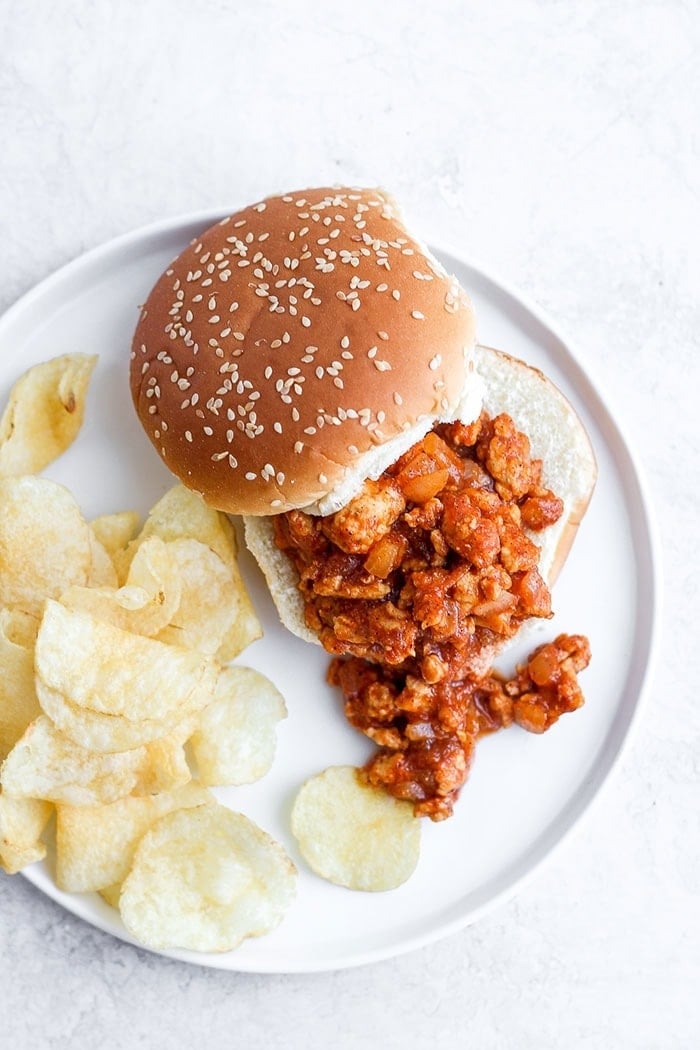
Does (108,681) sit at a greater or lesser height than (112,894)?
greater

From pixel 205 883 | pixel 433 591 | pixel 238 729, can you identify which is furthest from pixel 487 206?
pixel 205 883

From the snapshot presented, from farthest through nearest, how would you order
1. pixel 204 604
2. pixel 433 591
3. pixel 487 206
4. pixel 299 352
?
1. pixel 487 206
2. pixel 204 604
3. pixel 433 591
4. pixel 299 352

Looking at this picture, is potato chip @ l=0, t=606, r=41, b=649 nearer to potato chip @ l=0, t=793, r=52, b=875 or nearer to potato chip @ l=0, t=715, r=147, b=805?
potato chip @ l=0, t=715, r=147, b=805

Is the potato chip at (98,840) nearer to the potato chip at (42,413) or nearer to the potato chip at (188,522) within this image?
the potato chip at (188,522)

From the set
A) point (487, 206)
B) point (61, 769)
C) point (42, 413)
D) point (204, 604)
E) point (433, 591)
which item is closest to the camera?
point (433, 591)

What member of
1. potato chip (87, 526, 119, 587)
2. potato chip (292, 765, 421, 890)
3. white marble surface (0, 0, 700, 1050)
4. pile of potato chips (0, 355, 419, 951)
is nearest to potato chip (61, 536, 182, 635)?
pile of potato chips (0, 355, 419, 951)

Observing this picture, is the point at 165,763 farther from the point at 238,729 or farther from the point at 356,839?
the point at 356,839

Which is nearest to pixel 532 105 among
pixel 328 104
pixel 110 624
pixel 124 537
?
pixel 328 104
